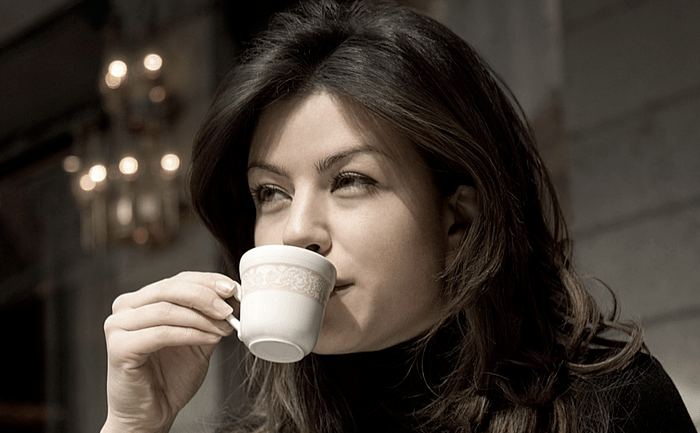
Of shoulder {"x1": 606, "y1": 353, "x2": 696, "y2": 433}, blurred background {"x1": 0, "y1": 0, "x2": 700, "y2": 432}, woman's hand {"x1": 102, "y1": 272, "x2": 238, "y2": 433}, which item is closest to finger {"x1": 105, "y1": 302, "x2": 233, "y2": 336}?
woman's hand {"x1": 102, "y1": 272, "x2": 238, "y2": 433}

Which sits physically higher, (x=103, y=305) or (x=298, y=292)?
(x=103, y=305)

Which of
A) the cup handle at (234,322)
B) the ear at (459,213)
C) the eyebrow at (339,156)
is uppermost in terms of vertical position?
the eyebrow at (339,156)

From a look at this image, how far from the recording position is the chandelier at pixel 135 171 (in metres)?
3.08

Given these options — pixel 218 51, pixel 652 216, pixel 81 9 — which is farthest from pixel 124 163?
pixel 652 216

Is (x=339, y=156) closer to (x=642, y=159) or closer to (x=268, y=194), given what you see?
(x=268, y=194)

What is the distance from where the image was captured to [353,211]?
3.39 ft

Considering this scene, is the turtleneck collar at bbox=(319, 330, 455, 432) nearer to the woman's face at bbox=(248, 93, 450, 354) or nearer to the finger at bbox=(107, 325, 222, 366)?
the woman's face at bbox=(248, 93, 450, 354)

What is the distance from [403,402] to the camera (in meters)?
1.22

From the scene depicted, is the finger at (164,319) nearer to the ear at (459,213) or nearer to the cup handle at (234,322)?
the cup handle at (234,322)

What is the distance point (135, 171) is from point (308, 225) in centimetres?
228

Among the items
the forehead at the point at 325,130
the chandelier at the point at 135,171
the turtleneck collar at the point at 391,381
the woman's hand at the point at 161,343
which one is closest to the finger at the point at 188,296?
the woman's hand at the point at 161,343

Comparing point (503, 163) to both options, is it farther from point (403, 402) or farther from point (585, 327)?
point (403, 402)

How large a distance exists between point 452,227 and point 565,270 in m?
0.19

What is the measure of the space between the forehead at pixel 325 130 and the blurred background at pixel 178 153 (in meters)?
0.97
